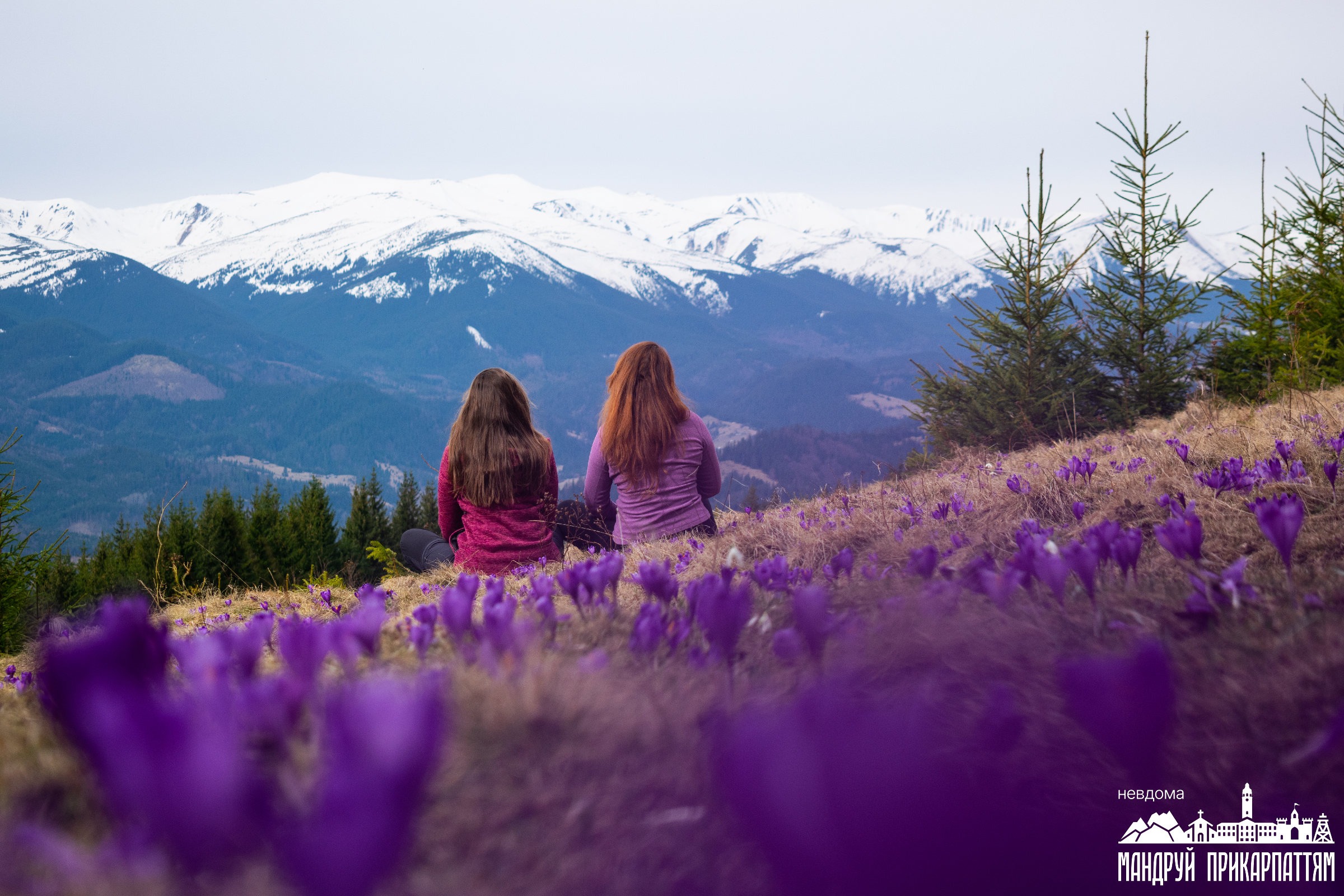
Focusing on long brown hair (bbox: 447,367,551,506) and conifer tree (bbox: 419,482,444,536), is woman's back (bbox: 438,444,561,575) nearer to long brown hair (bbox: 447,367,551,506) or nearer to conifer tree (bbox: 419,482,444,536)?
long brown hair (bbox: 447,367,551,506)

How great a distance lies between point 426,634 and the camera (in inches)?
76.5

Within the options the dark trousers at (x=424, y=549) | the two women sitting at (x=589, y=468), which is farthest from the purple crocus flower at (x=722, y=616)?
the dark trousers at (x=424, y=549)

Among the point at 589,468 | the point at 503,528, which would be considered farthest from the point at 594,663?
the point at 503,528

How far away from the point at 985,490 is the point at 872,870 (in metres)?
4.22

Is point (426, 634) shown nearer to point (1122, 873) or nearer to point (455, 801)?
point (455, 801)

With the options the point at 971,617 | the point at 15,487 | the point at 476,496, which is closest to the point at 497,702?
the point at 971,617

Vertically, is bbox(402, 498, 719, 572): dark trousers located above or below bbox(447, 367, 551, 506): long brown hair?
below

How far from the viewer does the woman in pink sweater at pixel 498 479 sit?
277 inches

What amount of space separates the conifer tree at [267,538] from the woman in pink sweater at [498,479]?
51476 mm

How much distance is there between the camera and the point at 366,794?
763 millimetres

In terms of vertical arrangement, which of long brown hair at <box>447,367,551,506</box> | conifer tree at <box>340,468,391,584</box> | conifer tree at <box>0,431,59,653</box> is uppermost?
long brown hair at <box>447,367,551,506</box>

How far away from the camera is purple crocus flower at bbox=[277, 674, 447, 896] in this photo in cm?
75

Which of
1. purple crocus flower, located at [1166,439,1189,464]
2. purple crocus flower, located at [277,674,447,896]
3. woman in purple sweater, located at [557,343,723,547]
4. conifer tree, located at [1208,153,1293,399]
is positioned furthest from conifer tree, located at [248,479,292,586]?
purple crocus flower, located at [277,674,447,896]

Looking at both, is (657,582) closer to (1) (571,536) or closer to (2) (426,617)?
(2) (426,617)
